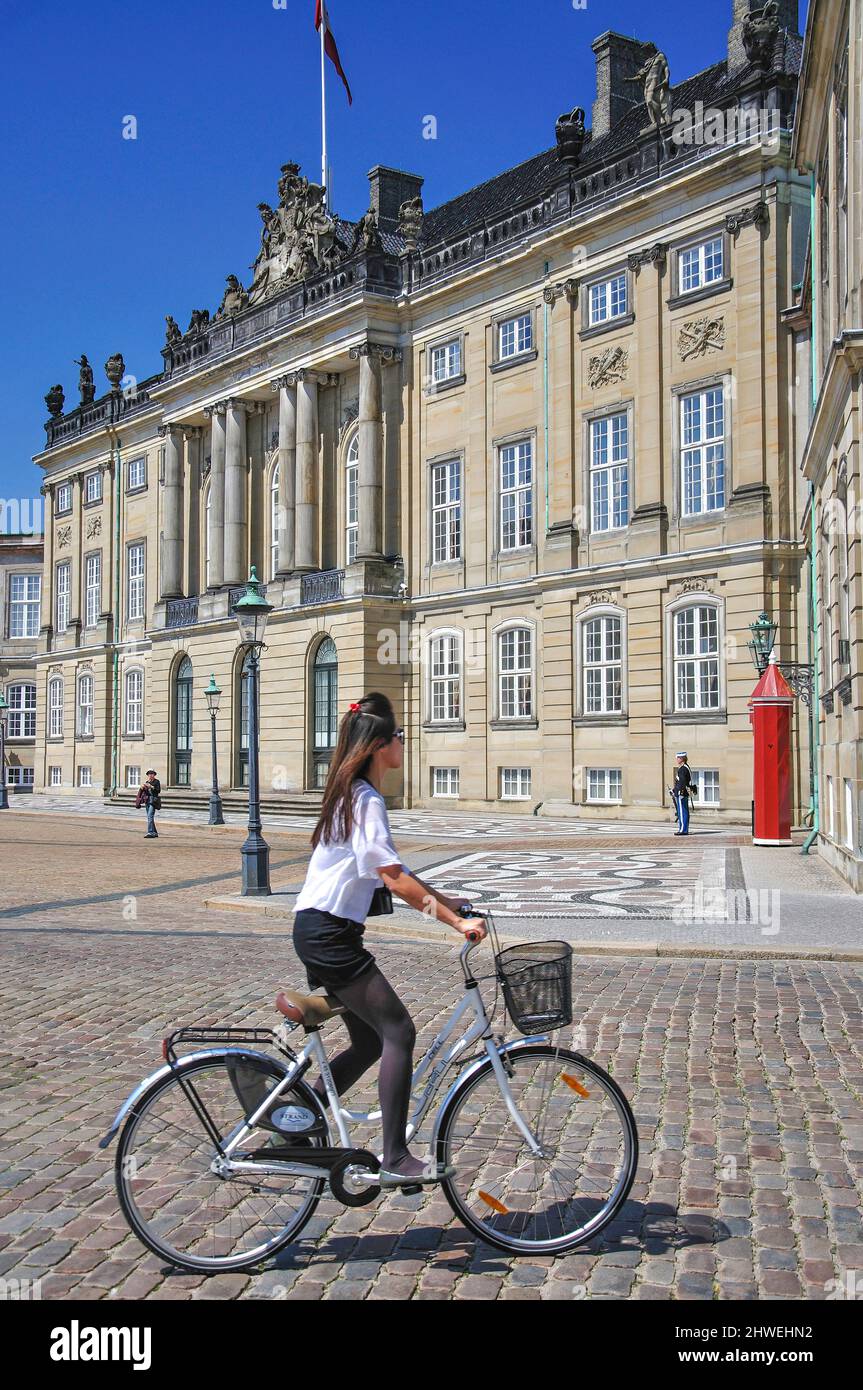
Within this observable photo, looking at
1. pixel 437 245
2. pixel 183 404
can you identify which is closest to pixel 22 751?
pixel 183 404

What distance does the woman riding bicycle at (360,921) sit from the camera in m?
4.82

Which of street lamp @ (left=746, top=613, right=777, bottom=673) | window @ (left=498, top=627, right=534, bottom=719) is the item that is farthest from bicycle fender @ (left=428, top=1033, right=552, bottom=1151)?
window @ (left=498, top=627, right=534, bottom=719)

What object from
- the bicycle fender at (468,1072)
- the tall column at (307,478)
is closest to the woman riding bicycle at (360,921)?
the bicycle fender at (468,1072)

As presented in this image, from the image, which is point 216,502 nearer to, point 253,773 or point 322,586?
point 322,586

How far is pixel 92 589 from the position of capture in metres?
60.6

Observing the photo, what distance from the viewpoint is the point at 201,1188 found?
191 inches

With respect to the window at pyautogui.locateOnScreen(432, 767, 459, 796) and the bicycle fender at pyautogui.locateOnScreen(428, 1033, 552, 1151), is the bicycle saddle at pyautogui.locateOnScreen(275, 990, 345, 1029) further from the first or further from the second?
the window at pyautogui.locateOnScreen(432, 767, 459, 796)

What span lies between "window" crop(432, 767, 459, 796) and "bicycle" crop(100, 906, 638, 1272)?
3388 cm

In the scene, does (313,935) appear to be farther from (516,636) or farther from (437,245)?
(437,245)

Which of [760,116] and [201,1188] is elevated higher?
[760,116]

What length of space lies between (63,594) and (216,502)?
17255mm

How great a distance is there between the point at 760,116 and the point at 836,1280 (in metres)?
30.1

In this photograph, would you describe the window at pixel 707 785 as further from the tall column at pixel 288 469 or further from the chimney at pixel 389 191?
the chimney at pixel 389 191
